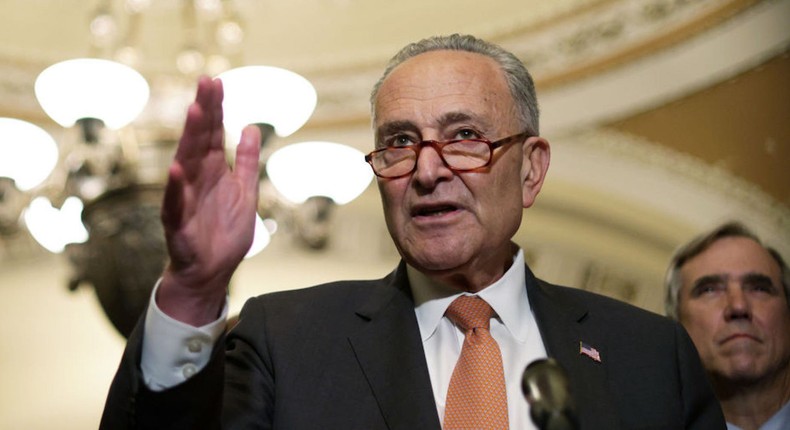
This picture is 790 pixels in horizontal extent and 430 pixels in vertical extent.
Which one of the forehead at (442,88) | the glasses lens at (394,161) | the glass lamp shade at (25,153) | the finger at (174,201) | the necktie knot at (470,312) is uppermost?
the glass lamp shade at (25,153)

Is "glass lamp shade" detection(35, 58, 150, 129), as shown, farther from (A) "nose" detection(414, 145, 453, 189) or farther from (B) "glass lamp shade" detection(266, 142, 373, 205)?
(A) "nose" detection(414, 145, 453, 189)


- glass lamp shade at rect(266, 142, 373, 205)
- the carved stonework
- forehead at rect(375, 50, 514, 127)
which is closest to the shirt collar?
forehead at rect(375, 50, 514, 127)

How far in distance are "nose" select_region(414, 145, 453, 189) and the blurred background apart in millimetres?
3348

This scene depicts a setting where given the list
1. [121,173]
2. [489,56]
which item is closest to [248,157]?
[489,56]

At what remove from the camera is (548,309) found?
2059 millimetres

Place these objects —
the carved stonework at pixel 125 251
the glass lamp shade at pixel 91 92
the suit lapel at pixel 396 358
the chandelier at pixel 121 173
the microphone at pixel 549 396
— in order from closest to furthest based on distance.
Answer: the microphone at pixel 549 396
the suit lapel at pixel 396 358
the carved stonework at pixel 125 251
the chandelier at pixel 121 173
the glass lamp shade at pixel 91 92

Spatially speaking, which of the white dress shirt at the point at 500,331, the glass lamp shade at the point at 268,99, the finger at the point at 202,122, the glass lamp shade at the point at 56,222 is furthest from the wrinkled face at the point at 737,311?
the glass lamp shade at the point at 56,222

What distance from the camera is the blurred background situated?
666 centimetres

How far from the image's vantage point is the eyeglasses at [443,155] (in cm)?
199

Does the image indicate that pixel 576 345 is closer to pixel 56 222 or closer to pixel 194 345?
pixel 194 345

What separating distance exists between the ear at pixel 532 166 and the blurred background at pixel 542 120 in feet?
10.3

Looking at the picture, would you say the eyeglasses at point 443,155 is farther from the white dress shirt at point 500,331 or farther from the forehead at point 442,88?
the white dress shirt at point 500,331

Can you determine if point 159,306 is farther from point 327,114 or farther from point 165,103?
point 327,114

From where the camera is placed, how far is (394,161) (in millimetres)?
2037
